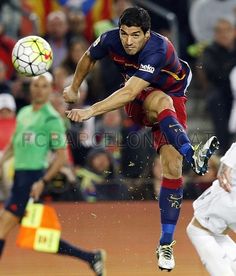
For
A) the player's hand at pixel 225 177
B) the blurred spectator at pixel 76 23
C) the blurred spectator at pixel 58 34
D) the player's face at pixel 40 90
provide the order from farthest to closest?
the blurred spectator at pixel 76 23 → the blurred spectator at pixel 58 34 → the player's face at pixel 40 90 → the player's hand at pixel 225 177

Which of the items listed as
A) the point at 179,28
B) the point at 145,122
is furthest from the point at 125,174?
the point at 145,122

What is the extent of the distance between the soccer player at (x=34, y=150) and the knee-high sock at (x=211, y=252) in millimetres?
3060

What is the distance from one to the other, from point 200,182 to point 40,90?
3.51 meters

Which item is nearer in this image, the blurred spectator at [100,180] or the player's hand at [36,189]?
the player's hand at [36,189]

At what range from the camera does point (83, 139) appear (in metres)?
16.9

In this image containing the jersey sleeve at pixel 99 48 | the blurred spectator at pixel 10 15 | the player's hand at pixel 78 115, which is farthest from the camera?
the blurred spectator at pixel 10 15

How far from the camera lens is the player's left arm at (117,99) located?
1067 cm

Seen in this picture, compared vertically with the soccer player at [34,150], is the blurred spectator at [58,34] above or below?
below

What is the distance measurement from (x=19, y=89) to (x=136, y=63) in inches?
250

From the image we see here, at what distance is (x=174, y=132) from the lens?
11.4 metres

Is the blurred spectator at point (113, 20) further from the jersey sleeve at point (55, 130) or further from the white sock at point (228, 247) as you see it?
the white sock at point (228, 247)

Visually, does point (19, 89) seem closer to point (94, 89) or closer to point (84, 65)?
point (94, 89)

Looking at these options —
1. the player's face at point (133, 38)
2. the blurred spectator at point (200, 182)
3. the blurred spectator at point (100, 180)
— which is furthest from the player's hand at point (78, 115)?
the blurred spectator at point (200, 182)

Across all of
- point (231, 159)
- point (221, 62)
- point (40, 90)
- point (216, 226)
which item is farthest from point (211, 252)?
point (221, 62)
